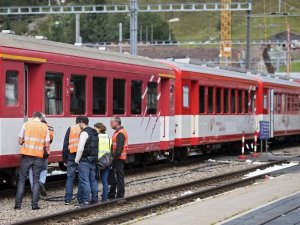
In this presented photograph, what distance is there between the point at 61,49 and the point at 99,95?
1.99 meters

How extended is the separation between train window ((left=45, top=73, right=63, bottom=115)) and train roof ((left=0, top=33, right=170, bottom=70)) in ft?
1.90

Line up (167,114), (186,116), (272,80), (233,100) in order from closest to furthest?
1. (167,114)
2. (186,116)
3. (233,100)
4. (272,80)

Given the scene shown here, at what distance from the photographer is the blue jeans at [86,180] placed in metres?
14.5

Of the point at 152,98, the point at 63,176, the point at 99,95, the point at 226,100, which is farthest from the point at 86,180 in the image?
the point at 226,100

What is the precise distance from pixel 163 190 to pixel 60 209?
11.2ft

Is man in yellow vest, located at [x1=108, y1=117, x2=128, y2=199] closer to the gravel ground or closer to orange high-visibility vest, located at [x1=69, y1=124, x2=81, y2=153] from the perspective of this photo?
orange high-visibility vest, located at [x1=69, y1=124, x2=81, y2=153]

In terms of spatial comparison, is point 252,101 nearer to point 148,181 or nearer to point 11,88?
point 148,181

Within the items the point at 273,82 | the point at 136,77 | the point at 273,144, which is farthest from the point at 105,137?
the point at 273,144

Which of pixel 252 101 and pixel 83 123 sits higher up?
pixel 252 101

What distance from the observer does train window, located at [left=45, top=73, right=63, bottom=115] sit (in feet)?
52.7

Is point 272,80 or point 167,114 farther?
point 272,80

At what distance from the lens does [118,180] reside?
614 inches

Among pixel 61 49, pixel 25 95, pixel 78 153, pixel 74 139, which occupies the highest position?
pixel 61 49

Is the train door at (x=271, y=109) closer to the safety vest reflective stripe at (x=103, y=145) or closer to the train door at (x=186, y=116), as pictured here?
the train door at (x=186, y=116)
